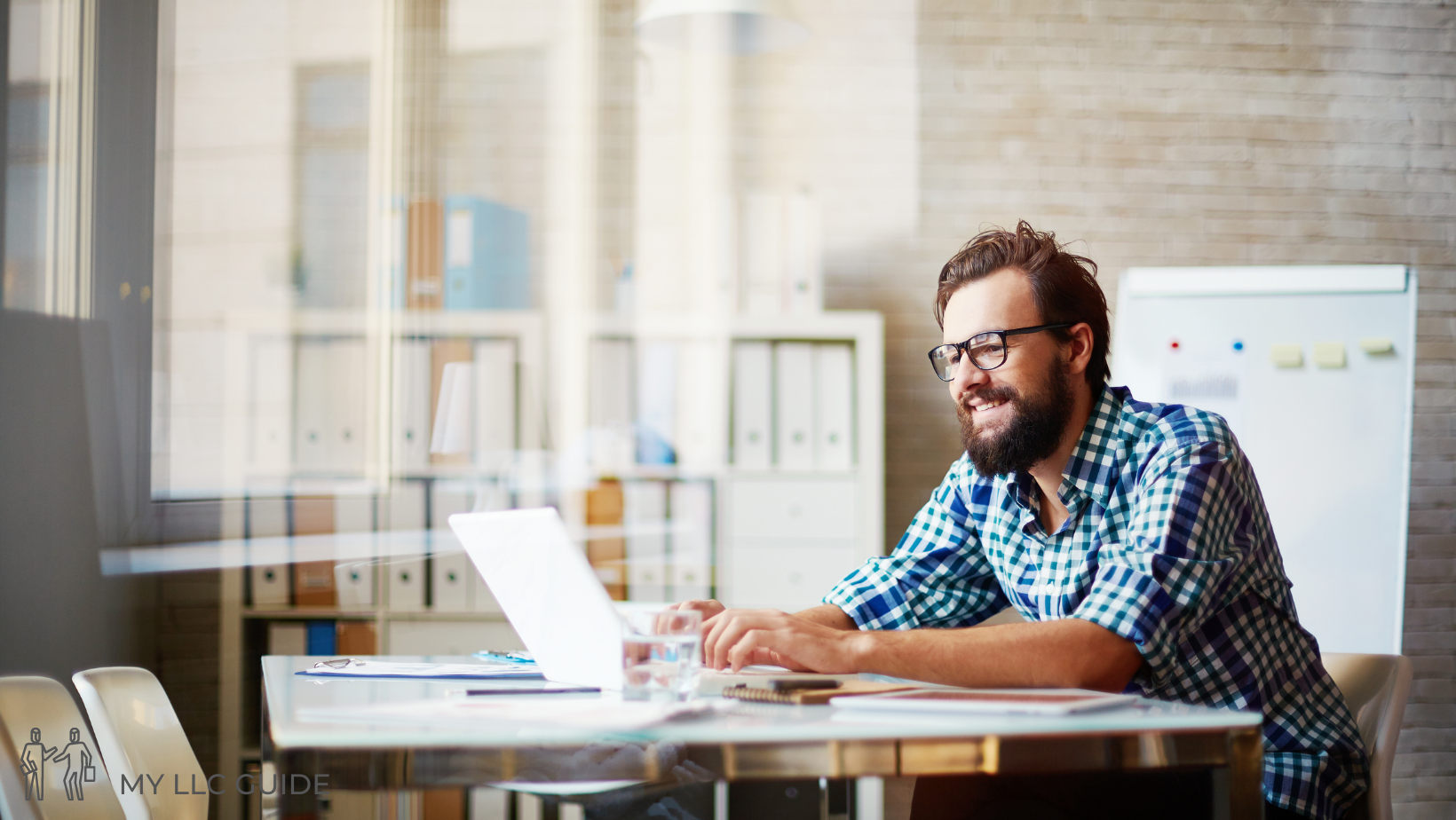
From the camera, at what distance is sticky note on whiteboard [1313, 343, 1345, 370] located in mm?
2680

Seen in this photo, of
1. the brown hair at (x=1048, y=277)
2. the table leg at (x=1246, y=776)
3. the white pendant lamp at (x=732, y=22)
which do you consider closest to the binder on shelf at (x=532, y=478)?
the white pendant lamp at (x=732, y=22)

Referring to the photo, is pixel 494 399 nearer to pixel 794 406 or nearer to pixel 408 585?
pixel 408 585

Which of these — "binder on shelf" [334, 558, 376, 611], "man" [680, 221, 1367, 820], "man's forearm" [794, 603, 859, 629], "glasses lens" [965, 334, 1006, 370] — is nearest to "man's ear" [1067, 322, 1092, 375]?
"man" [680, 221, 1367, 820]

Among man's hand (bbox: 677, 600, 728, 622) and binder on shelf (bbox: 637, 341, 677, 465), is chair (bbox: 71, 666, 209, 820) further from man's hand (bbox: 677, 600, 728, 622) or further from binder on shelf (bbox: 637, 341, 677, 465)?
binder on shelf (bbox: 637, 341, 677, 465)

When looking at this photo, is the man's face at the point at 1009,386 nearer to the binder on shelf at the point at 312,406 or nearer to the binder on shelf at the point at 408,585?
the binder on shelf at the point at 408,585

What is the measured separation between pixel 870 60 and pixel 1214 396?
1.30 m

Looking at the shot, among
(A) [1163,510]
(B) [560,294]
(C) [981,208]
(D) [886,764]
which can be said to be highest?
(C) [981,208]

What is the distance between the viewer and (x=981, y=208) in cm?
316

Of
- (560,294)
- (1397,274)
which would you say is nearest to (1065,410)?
(1397,274)

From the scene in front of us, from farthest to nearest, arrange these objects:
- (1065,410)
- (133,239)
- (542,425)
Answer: (542,425)
(133,239)
(1065,410)

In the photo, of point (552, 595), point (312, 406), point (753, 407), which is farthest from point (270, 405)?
point (552, 595)

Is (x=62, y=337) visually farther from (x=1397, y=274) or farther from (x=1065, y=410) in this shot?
(x=1397, y=274)

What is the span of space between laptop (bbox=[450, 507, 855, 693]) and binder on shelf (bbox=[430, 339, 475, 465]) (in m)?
1.70

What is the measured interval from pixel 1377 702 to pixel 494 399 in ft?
6.96
